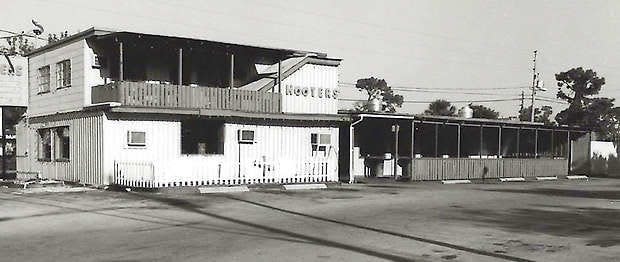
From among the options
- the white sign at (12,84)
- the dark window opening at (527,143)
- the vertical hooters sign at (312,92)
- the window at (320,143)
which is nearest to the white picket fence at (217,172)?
the window at (320,143)

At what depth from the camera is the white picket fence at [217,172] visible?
19.9 m

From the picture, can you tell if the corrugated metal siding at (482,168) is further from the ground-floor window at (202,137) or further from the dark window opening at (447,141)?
the ground-floor window at (202,137)

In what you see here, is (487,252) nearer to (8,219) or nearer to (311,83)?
(8,219)

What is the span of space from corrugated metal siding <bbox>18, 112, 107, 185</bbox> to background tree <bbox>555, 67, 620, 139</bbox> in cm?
4882

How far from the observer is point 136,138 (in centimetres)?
2073

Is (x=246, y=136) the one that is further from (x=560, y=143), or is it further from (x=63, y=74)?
(x=560, y=143)

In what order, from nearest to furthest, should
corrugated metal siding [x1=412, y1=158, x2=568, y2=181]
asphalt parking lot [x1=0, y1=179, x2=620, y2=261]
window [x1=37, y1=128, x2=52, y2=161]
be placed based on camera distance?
1. asphalt parking lot [x1=0, y1=179, x2=620, y2=261]
2. window [x1=37, y1=128, x2=52, y2=161]
3. corrugated metal siding [x1=412, y1=158, x2=568, y2=181]

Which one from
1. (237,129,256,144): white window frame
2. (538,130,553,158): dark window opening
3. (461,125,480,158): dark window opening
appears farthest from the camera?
(538,130,553,158): dark window opening

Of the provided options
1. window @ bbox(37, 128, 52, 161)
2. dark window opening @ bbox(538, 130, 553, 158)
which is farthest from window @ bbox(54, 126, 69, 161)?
dark window opening @ bbox(538, 130, 553, 158)

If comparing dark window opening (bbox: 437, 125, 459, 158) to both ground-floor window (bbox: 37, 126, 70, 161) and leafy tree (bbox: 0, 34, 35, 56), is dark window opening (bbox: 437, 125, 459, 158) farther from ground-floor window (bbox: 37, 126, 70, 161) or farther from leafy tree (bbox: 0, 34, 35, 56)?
leafy tree (bbox: 0, 34, 35, 56)

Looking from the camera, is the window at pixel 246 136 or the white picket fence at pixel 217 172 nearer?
the white picket fence at pixel 217 172

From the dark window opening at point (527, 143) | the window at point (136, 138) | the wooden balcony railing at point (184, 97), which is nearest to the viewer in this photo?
the wooden balcony railing at point (184, 97)

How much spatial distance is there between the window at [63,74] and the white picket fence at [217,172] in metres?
5.25

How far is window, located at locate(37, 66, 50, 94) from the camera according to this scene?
24.8 metres
